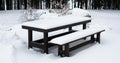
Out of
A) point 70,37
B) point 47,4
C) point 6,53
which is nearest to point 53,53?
point 70,37

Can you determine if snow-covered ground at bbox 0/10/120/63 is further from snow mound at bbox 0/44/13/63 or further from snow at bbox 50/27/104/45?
snow at bbox 50/27/104/45

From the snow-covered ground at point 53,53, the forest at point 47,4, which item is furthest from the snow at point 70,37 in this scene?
the forest at point 47,4

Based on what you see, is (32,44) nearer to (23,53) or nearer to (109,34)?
(23,53)

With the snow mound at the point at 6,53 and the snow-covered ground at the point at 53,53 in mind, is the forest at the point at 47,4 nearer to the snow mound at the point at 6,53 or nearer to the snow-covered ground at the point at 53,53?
the snow-covered ground at the point at 53,53

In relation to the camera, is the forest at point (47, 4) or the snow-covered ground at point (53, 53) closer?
the snow-covered ground at point (53, 53)

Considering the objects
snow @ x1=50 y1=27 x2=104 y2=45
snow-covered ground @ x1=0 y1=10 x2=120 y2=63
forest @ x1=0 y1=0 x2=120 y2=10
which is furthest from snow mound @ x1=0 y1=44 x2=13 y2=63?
forest @ x1=0 y1=0 x2=120 y2=10

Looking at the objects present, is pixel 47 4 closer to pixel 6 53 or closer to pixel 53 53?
pixel 53 53

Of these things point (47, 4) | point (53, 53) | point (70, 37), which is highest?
point (47, 4)

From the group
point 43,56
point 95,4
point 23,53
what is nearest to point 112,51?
point 43,56

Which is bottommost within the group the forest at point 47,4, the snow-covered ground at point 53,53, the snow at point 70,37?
the snow-covered ground at point 53,53

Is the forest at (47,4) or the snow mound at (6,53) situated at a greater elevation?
the forest at (47,4)

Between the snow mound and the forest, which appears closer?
the snow mound

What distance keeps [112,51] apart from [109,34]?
195 centimetres

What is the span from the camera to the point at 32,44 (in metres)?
6.16
